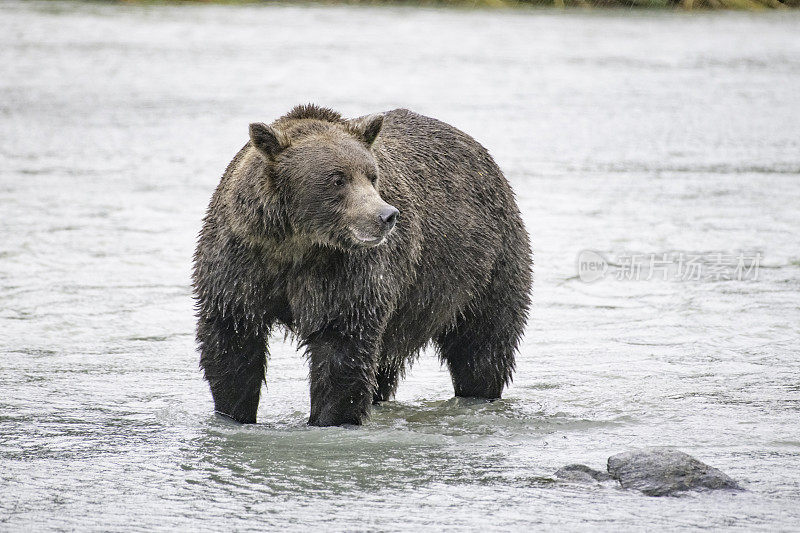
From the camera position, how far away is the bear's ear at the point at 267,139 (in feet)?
18.8

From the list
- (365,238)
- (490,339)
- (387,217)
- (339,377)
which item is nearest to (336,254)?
(365,238)

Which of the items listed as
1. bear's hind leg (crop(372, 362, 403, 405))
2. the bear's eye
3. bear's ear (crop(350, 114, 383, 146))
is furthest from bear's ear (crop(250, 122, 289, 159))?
bear's hind leg (crop(372, 362, 403, 405))

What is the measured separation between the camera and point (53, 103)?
17.6m

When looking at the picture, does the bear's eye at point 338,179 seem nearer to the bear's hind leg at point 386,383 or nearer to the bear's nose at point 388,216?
the bear's nose at point 388,216

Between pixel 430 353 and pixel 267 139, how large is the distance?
343cm

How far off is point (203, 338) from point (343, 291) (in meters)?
0.76

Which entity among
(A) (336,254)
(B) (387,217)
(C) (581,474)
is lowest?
(C) (581,474)

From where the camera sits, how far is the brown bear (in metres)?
5.82

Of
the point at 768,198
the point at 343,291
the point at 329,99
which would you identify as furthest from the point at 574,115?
the point at 343,291

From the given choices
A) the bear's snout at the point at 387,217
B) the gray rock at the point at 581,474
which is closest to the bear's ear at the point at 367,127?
the bear's snout at the point at 387,217

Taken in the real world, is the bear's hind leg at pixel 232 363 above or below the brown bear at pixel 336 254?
below

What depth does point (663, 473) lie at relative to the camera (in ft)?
18.0

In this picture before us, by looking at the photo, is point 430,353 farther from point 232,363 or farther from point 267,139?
point 267,139

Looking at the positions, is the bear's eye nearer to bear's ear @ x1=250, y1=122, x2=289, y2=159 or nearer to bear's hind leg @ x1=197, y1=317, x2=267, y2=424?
bear's ear @ x1=250, y1=122, x2=289, y2=159
